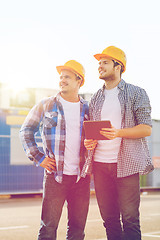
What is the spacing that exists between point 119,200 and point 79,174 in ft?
1.40

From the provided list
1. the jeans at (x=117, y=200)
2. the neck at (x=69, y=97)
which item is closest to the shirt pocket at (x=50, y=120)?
the neck at (x=69, y=97)

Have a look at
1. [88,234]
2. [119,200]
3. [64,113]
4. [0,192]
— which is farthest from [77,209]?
[0,192]

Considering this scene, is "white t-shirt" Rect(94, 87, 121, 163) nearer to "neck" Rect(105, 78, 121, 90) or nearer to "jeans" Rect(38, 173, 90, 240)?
"neck" Rect(105, 78, 121, 90)

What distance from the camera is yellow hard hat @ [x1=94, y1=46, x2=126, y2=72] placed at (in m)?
3.64

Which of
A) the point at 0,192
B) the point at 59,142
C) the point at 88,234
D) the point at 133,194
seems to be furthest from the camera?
the point at 0,192

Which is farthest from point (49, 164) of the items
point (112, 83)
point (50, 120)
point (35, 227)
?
point (35, 227)

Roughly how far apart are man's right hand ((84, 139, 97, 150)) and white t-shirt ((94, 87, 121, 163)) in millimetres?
63

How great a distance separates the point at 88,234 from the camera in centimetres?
688

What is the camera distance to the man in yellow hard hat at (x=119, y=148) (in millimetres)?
3396

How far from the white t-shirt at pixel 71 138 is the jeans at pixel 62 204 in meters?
0.09

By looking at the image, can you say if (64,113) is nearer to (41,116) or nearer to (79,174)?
(41,116)

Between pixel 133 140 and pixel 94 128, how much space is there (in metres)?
0.38

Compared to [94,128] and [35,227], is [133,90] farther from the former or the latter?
[35,227]

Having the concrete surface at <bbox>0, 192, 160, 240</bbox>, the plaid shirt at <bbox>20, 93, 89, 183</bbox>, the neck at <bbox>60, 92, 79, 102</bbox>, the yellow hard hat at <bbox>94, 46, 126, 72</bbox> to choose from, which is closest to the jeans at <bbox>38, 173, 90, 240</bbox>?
the plaid shirt at <bbox>20, 93, 89, 183</bbox>
